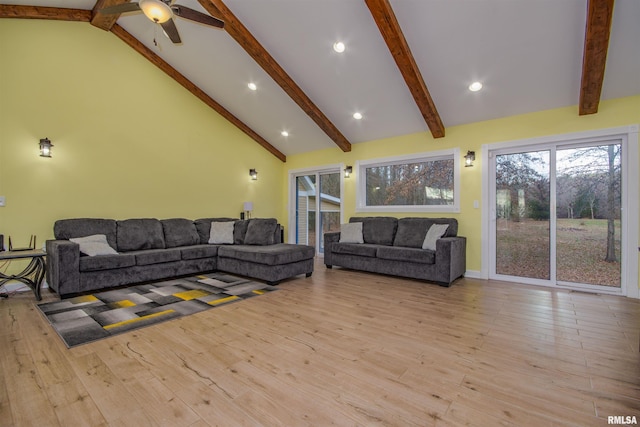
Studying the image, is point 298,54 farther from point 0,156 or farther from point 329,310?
point 0,156

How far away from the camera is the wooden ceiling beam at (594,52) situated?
2678 mm

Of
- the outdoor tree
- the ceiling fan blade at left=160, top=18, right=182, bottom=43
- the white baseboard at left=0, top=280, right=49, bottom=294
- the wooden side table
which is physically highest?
the ceiling fan blade at left=160, top=18, right=182, bottom=43

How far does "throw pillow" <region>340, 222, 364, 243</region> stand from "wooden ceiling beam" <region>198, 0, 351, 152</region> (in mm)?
1791

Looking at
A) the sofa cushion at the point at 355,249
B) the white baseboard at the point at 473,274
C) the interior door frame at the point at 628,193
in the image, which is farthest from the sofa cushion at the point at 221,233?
the interior door frame at the point at 628,193

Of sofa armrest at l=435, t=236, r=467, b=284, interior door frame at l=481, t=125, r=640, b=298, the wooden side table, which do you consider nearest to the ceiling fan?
the wooden side table

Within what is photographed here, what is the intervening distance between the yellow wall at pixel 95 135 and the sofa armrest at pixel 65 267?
96cm

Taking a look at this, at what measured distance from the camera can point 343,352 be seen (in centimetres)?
221

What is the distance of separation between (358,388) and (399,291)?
2.30m

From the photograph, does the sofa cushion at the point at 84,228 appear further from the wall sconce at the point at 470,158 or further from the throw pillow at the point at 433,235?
the wall sconce at the point at 470,158

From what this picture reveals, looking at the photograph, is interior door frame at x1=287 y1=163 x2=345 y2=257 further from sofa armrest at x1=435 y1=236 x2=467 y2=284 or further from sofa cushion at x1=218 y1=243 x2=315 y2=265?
sofa armrest at x1=435 y1=236 x2=467 y2=284

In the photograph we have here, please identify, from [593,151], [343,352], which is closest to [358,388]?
[343,352]

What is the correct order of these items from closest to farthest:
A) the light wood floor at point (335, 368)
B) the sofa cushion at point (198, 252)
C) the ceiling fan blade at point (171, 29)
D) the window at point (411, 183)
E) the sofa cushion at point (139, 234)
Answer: the light wood floor at point (335, 368) < the ceiling fan blade at point (171, 29) < the sofa cushion at point (139, 234) < the sofa cushion at point (198, 252) < the window at point (411, 183)

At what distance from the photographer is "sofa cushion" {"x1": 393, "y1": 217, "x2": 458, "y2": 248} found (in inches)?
187

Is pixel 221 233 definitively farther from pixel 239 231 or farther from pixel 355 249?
pixel 355 249
